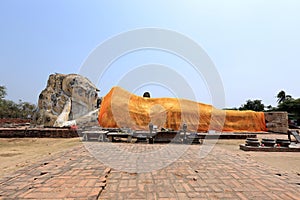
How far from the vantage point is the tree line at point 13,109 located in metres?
30.2

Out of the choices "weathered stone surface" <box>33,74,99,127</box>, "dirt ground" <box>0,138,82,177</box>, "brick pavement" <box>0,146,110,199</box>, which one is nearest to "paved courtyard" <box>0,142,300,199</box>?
"brick pavement" <box>0,146,110,199</box>

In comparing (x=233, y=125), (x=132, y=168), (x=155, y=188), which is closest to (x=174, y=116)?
(x=233, y=125)

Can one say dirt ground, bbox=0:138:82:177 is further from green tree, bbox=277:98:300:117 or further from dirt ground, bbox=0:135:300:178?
green tree, bbox=277:98:300:117

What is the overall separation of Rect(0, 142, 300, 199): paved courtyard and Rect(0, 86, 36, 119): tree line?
29742mm

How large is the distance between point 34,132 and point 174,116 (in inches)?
360

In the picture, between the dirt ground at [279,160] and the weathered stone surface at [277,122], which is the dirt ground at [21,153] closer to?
the dirt ground at [279,160]

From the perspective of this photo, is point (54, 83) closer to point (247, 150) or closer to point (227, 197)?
point (247, 150)

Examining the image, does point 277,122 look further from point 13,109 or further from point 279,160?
point 13,109

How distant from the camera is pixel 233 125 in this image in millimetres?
17047

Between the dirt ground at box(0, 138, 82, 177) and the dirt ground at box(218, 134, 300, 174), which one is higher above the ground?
the dirt ground at box(218, 134, 300, 174)

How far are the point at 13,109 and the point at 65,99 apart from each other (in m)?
23.5

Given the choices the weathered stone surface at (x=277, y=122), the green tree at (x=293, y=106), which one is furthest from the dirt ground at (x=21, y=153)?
the green tree at (x=293, y=106)

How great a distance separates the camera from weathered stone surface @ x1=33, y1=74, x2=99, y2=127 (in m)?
14.6

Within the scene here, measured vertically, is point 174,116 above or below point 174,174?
above
